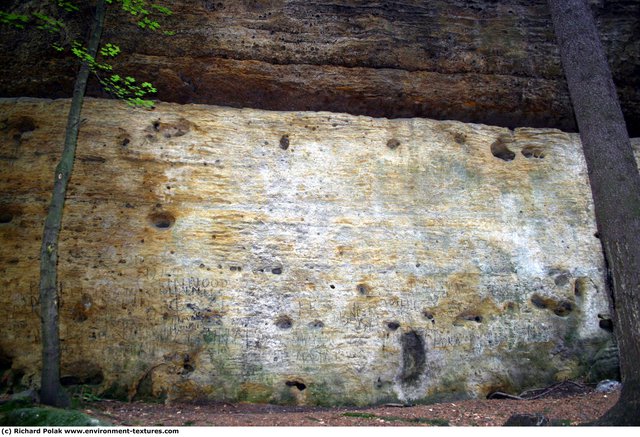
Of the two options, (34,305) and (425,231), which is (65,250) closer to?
(34,305)

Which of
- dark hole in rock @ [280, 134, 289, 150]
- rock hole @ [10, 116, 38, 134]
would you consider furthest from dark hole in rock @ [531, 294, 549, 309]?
rock hole @ [10, 116, 38, 134]

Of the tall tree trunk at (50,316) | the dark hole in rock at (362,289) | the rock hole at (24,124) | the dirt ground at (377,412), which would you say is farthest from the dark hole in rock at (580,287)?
the rock hole at (24,124)

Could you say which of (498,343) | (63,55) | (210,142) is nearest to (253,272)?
(210,142)

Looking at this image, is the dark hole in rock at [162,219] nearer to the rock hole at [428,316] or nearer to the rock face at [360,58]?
the rock face at [360,58]

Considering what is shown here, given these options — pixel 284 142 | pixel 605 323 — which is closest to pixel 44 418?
pixel 284 142

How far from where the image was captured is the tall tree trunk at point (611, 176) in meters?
5.43

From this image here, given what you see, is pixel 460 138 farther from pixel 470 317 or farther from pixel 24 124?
pixel 24 124

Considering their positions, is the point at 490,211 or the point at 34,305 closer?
the point at 34,305

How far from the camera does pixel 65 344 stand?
758 centimetres

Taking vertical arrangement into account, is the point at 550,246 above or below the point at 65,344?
above

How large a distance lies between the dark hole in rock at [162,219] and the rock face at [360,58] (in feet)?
6.92

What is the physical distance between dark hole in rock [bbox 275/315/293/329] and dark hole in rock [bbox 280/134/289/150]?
A: 9.15ft

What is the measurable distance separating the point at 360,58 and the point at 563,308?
203 inches

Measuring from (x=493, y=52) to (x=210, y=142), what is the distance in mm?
5069
